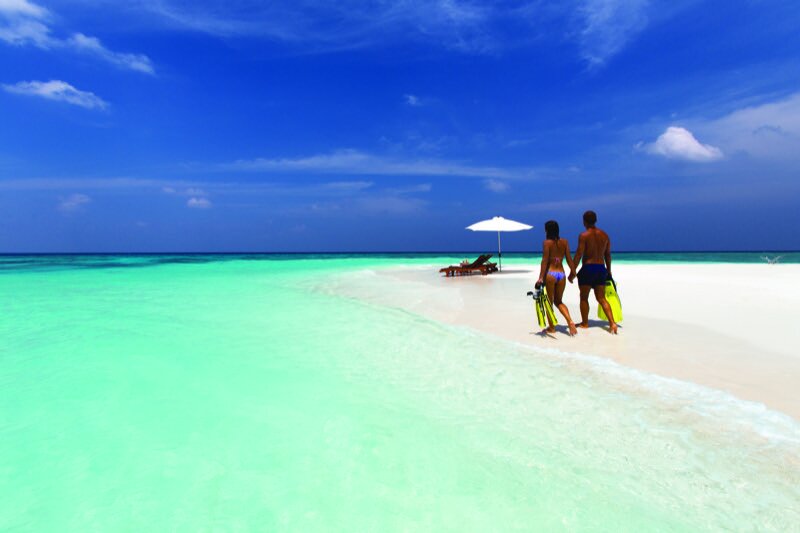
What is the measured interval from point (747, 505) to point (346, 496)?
7.68ft

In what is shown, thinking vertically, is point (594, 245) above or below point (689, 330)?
above

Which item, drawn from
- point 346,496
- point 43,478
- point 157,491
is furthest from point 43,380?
point 346,496

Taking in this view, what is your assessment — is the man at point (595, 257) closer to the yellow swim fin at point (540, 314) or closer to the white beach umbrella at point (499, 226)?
the yellow swim fin at point (540, 314)

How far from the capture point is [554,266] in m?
6.61

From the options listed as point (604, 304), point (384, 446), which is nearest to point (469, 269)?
point (604, 304)

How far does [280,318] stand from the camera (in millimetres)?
9227

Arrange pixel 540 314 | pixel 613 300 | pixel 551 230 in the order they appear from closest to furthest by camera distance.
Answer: pixel 551 230 < pixel 540 314 < pixel 613 300

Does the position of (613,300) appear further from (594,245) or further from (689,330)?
(689,330)

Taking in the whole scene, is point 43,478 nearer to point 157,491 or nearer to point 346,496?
point 157,491

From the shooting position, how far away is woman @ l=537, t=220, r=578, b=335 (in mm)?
6469

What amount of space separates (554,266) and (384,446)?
435cm

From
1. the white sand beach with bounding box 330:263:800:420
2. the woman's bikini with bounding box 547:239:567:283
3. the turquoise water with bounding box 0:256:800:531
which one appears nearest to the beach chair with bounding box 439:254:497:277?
the white sand beach with bounding box 330:263:800:420

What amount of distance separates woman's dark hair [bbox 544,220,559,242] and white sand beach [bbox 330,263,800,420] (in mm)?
1523

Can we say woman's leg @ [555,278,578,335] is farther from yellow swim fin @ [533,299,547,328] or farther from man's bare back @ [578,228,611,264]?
man's bare back @ [578,228,611,264]
